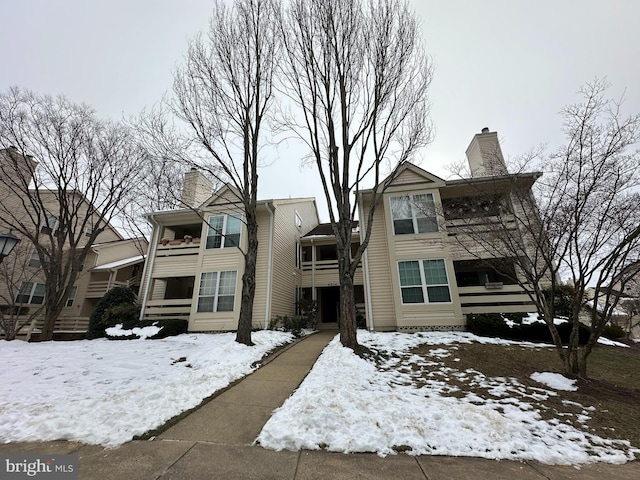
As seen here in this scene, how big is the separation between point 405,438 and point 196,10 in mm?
13313

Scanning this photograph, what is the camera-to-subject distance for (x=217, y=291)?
12070 mm

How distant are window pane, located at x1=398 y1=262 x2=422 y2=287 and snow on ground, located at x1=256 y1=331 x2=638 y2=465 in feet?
18.4

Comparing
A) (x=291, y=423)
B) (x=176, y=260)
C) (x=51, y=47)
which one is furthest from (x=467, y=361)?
(x=51, y=47)

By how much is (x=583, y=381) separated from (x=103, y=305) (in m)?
16.6

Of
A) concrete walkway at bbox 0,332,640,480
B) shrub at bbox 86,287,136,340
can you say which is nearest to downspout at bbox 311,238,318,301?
shrub at bbox 86,287,136,340

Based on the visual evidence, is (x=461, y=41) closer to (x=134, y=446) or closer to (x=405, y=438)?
(x=405, y=438)

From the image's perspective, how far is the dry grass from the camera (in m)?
3.47

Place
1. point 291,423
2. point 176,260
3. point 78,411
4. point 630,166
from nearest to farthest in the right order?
point 291,423 → point 78,411 → point 630,166 → point 176,260

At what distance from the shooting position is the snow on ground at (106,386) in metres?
3.15

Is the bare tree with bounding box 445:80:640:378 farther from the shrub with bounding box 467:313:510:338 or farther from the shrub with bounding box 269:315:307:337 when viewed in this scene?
the shrub with bounding box 269:315:307:337

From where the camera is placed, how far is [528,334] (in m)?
8.77

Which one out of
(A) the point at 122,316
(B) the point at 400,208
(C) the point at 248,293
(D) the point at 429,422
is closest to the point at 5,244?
(C) the point at 248,293

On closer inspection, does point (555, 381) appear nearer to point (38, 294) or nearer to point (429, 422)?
point (429, 422)

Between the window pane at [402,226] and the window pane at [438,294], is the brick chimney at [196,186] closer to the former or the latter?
the window pane at [402,226]
